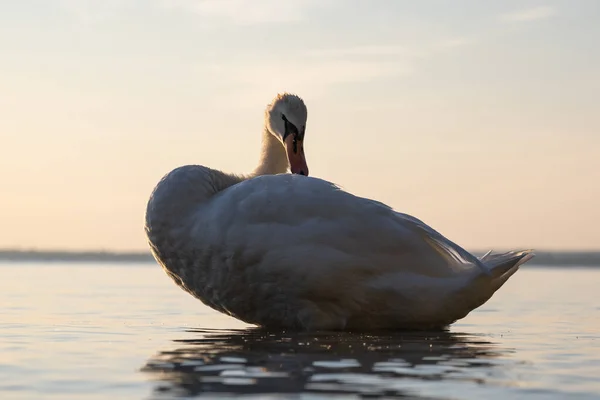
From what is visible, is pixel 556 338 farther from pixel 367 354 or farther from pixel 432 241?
pixel 367 354

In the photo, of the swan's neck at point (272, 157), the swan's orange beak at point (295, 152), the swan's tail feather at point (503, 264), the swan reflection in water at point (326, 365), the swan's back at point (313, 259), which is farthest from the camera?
the swan's neck at point (272, 157)

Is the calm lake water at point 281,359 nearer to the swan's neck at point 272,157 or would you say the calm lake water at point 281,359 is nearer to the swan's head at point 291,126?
the swan's neck at point 272,157

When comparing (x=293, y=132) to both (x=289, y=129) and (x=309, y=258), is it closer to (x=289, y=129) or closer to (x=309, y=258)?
(x=289, y=129)

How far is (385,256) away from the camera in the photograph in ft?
33.5

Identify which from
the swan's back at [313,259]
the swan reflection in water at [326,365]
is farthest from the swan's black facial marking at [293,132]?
the swan reflection in water at [326,365]

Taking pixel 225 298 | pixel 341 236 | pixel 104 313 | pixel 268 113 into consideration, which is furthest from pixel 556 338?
pixel 104 313

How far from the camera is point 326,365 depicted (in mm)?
7391

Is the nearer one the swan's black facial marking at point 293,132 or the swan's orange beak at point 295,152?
the swan's orange beak at point 295,152

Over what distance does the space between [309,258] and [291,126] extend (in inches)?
132

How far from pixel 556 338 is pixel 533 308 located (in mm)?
5115

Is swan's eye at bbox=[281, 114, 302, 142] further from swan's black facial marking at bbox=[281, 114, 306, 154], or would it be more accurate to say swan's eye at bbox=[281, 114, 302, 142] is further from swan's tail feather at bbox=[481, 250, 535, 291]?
swan's tail feather at bbox=[481, 250, 535, 291]

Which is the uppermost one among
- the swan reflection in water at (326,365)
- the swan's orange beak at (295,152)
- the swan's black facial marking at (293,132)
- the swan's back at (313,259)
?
the swan's black facial marking at (293,132)

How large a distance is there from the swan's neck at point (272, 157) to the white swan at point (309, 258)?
2407 mm

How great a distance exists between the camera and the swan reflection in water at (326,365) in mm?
6289
